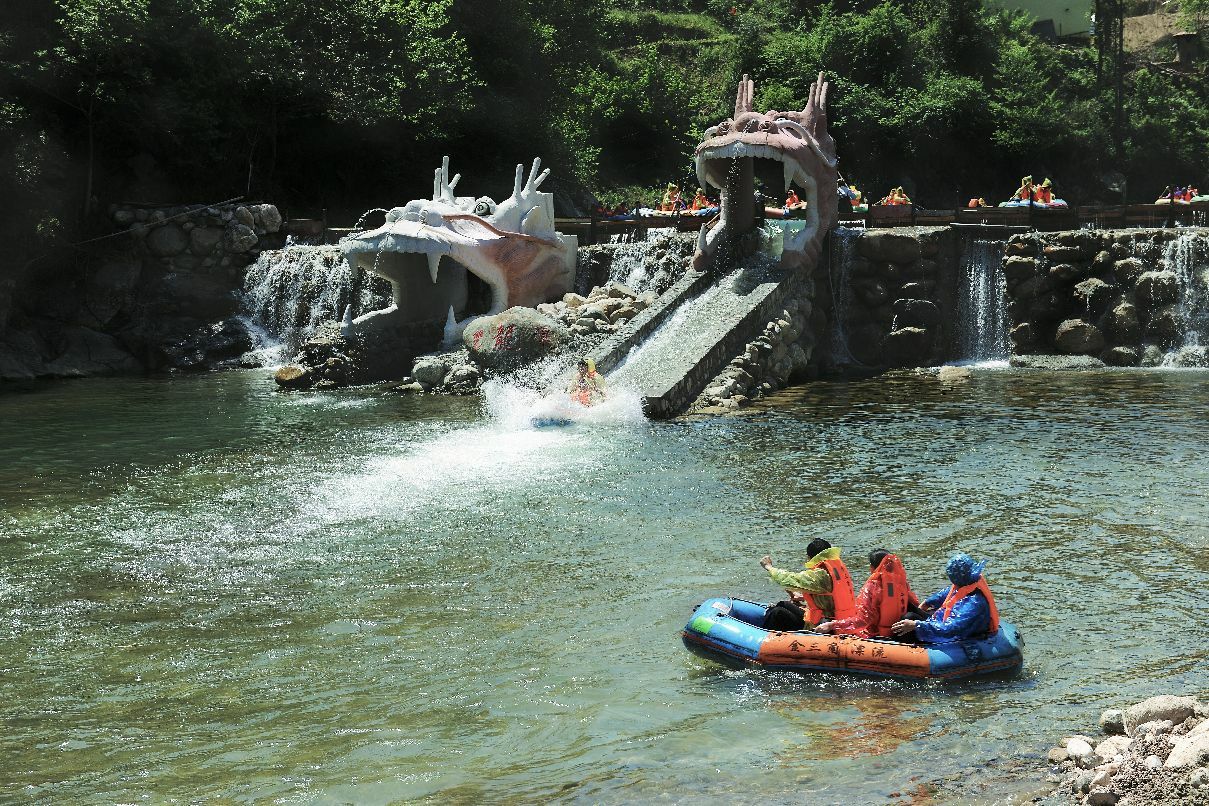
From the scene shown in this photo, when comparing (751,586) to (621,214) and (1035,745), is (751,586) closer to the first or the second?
(1035,745)

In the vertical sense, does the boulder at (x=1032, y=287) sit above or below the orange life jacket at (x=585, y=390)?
above

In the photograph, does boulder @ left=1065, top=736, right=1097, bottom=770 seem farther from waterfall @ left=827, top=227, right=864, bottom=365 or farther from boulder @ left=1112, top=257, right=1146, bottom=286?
boulder @ left=1112, top=257, right=1146, bottom=286

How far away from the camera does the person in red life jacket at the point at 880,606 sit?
891cm

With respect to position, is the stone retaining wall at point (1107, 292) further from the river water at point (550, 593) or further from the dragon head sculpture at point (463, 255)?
the dragon head sculpture at point (463, 255)

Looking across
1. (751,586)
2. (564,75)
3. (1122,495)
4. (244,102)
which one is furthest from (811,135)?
(564,75)

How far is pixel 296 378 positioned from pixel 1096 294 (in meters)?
14.6

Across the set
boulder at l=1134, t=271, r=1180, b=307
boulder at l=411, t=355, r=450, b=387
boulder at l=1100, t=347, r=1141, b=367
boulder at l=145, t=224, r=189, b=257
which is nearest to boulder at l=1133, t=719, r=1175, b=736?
boulder at l=411, t=355, r=450, b=387

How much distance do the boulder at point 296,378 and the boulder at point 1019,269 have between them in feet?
43.0

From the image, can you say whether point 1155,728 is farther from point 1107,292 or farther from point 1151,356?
point 1107,292

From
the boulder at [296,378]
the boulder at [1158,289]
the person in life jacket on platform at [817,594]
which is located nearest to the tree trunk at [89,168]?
the boulder at [296,378]

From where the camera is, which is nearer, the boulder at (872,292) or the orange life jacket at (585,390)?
the orange life jacket at (585,390)

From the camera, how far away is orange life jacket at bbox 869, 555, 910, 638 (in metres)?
8.91

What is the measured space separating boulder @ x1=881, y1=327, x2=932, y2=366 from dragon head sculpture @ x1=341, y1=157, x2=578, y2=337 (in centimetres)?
703

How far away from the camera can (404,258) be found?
2623 cm
